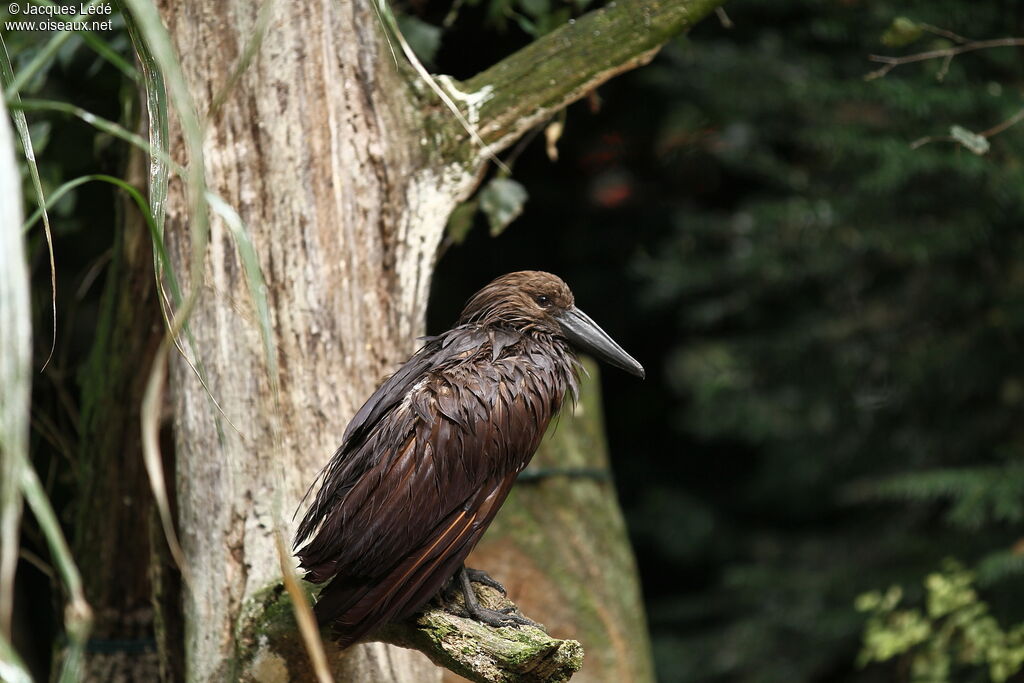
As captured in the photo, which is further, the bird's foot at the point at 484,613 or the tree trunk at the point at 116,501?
the tree trunk at the point at 116,501

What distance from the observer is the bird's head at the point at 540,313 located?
96.5 inches

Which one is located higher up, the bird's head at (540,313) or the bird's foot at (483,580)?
the bird's head at (540,313)

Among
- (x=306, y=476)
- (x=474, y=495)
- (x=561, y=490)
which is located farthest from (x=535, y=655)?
(x=561, y=490)

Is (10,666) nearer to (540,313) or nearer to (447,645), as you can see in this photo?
(447,645)

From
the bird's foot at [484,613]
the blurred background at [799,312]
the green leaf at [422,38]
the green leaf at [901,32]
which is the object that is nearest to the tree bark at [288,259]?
the bird's foot at [484,613]

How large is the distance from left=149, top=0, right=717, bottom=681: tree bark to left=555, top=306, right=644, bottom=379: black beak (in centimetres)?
38

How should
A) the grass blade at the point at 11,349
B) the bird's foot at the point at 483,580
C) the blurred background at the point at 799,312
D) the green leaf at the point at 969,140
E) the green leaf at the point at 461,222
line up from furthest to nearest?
1. the blurred background at the point at 799,312
2. the green leaf at the point at 461,222
3. the green leaf at the point at 969,140
4. the bird's foot at the point at 483,580
5. the grass blade at the point at 11,349

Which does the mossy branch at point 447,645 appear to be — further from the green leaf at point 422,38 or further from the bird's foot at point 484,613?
the green leaf at point 422,38

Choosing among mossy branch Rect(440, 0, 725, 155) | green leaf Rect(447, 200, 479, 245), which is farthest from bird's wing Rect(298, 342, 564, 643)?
green leaf Rect(447, 200, 479, 245)

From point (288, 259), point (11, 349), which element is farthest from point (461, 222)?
point (11, 349)

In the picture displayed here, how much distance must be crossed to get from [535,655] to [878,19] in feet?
11.4

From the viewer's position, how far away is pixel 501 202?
9.17ft

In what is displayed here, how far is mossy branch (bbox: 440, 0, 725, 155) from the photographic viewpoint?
95.9 inches

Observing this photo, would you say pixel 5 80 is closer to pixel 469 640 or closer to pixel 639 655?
pixel 469 640
